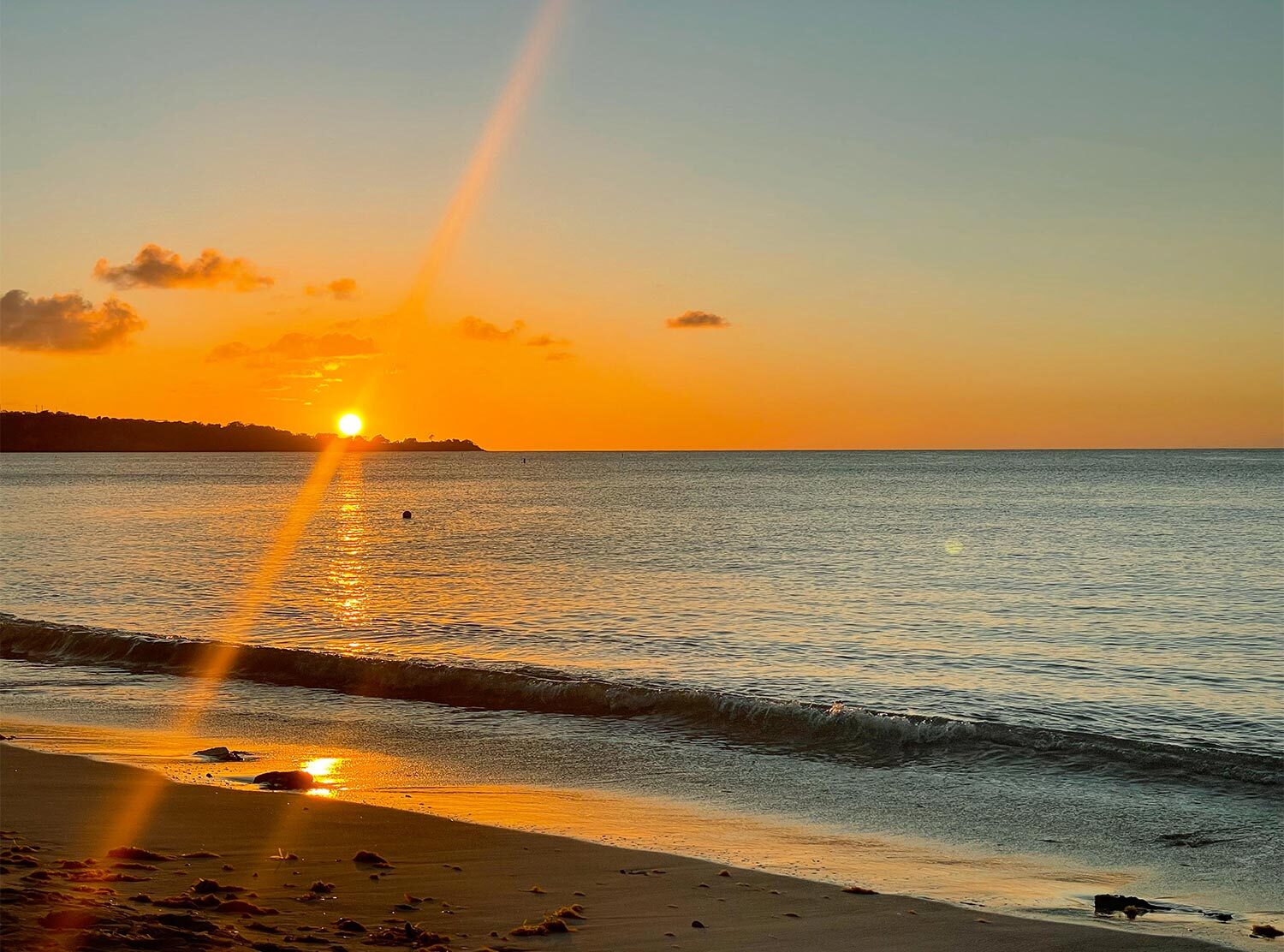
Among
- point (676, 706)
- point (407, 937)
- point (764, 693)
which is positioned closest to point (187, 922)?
point (407, 937)

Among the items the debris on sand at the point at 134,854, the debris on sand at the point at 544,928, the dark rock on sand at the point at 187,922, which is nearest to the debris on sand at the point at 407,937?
the debris on sand at the point at 544,928

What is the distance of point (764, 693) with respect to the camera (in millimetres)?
19281

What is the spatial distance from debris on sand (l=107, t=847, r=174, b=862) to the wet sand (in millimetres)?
59

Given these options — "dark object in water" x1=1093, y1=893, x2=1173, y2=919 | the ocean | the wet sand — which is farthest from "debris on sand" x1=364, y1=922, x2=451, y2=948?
"dark object in water" x1=1093, y1=893, x2=1173, y2=919

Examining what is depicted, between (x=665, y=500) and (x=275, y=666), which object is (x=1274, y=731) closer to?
(x=275, y=666)

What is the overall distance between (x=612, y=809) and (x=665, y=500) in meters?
96.6

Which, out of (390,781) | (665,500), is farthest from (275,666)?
(665,500)

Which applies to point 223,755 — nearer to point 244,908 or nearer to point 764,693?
point 244,908

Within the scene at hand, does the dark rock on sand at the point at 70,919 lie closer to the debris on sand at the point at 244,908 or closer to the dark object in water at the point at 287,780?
the debris on sand at the point at 244,908

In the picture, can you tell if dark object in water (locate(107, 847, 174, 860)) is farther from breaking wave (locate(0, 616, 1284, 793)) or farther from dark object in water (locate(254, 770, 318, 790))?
breaking wave (locate(0, 616, 1284, 793))

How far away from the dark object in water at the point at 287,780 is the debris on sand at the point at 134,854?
334 cm

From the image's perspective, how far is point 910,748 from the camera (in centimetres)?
1548

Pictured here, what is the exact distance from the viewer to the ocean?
37.1 feet

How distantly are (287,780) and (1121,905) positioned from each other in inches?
319
